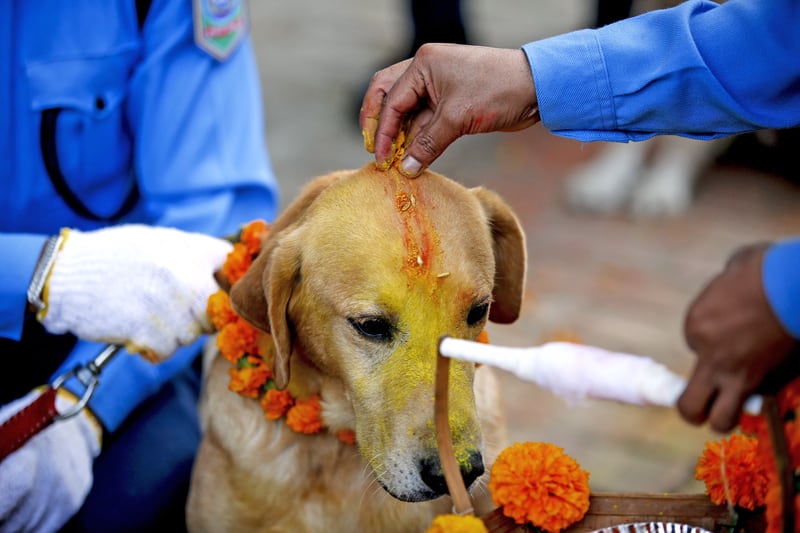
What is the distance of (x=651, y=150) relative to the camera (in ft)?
17.8

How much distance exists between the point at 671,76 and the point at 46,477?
5.27 ft

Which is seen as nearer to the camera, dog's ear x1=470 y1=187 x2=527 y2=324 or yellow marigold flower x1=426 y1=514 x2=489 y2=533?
yellow marigold flower x1=426 y1=514 x2=489 y2=533

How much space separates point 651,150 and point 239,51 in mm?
3454

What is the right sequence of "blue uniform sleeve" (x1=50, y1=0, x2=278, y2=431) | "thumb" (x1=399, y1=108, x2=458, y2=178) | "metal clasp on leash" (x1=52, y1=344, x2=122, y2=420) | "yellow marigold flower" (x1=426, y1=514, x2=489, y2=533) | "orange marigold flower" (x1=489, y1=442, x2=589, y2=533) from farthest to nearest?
"blue uniform sleeve" (x1=50, y1=0, x2=278, y2=431), "metal clasp on leash" (x1=52, y1=344, x2=122, y2=420), "thumb" (x1=399, y1=108, x2=458, y2=178), "orange marigold flower" (x1=489, y1=442, x2=589, y2=533), "yellow marigold flower" (x1=426, y1=514, x2=489, y2=533)

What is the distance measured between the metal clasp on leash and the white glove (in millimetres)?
49

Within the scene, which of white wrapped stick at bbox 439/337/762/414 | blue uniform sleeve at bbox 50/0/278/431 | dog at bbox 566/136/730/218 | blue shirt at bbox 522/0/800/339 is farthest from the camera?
dog at bbox 566/136/730/218

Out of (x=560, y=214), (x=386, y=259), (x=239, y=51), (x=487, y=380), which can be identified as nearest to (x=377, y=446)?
(x=386, y=259)

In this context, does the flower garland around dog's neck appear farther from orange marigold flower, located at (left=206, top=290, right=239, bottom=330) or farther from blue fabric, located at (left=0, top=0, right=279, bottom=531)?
blue fabric, located at (left=0, top=0, right=279, bottom=531)

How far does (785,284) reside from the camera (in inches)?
44.9

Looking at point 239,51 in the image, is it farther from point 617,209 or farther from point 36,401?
point 617,209

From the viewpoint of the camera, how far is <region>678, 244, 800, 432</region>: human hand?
3.85ft

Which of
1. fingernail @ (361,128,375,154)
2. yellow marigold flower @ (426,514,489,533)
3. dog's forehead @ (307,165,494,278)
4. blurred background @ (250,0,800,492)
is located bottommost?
blurred background @ (250,0,800,492)

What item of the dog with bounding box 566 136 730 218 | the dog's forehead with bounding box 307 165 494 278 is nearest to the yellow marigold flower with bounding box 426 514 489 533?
the dog's forehead with bounding box 307 165 494 278

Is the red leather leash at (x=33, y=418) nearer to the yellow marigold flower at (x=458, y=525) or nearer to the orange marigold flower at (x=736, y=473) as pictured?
the yellow marigold flower at (x=458, y=525)
